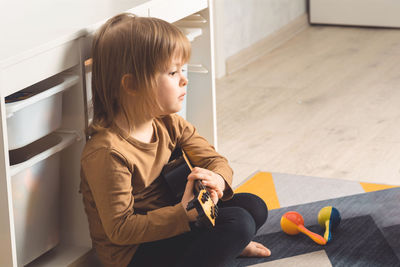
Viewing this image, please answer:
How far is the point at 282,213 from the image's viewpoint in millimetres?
1742

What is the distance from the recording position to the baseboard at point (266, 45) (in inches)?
126

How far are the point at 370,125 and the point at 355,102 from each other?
27cm

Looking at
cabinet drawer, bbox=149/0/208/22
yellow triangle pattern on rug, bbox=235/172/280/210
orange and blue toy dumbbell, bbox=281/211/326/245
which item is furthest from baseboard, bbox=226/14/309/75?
orange and blue toy dumbbell, bbox=281/211/326/245

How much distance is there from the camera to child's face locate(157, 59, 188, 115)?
4.13ft

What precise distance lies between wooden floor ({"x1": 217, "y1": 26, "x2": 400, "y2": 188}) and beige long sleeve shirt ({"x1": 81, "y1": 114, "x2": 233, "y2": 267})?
26.3 inches

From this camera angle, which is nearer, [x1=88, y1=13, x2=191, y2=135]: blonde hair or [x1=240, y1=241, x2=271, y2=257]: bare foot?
[x1=88, y1=13, x2=191, y2=135]: blonde hair

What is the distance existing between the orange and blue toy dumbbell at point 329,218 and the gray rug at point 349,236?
0.06ft

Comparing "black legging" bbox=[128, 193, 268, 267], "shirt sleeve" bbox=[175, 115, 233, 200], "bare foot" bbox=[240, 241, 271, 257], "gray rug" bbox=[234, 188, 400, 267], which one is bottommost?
"gray rug" bbox=[234, 188, 400, 267]

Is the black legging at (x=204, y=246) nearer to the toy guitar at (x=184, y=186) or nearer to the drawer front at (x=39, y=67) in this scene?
the toy guitar at (x=184, y=186)

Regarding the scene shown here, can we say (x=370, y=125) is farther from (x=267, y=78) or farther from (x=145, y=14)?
(x=145, y=14)

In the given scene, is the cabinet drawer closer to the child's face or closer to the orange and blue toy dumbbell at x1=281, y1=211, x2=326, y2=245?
the child's face

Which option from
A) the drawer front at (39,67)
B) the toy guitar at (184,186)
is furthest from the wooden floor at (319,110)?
the drawer front at (39,67)

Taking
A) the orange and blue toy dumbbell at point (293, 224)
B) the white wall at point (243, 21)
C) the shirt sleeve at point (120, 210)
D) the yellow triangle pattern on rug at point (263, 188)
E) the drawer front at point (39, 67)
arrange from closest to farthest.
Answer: the drawer front at point (39, 67)
the shirt sleeve at point (120, 210)
the orange and blue toy dumbbell at point (293, 224)
the yellow triangle pattern on rug at point (263, 188)
the white wall at point (243, 21)

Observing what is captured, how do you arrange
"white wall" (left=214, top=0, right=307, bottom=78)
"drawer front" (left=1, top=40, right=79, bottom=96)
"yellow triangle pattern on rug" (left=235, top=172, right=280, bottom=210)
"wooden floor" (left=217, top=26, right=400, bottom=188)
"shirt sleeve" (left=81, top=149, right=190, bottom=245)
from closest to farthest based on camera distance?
"drawer front" (left=1, top=40, right=79, bottom=96)
"shirt sleeve" (left=81, top=149, right=190, bottom=245)
"yellow triangle pattern on rug" (left=235, top=172, right=280, bottom=210)
"wooden floor" (left=217, top=26, right=400, bottom=188)
"white wall" (left=214, top=0, right=307, bottom=78)
